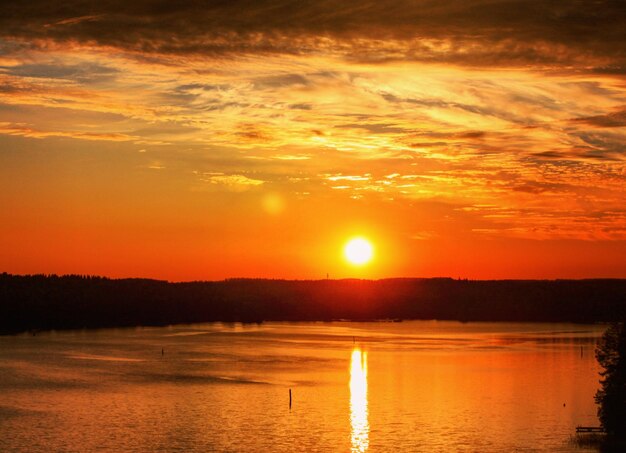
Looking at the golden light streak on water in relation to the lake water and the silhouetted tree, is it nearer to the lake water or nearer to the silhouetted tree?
the lake water

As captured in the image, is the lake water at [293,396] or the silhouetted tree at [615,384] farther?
the lake water at [293,396]

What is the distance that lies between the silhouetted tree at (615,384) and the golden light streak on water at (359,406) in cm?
1853

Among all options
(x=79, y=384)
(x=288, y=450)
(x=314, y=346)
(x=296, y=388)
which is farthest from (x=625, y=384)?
(x=314, y=346)

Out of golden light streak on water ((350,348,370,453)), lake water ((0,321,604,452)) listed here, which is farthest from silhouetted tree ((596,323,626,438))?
golden light streak on water ((350,348,370,453))

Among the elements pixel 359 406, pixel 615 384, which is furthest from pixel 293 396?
pixel 615 384

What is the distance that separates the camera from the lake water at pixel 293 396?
6881 centimetres

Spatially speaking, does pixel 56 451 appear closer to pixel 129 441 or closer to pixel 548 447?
pixel 129 441

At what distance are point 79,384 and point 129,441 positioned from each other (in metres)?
37.6

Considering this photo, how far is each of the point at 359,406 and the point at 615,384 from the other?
107 ft

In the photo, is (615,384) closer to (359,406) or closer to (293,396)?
(359,406)

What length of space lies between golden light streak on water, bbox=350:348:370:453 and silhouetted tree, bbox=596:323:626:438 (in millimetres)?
18531

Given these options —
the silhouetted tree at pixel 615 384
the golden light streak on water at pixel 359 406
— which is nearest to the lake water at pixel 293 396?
the golden light streak on water at pixel 359 406

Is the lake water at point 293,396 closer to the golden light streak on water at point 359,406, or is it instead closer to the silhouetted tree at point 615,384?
the golden light streak on water at point 359,406

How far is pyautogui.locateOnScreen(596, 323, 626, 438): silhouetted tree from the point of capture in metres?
61.6
